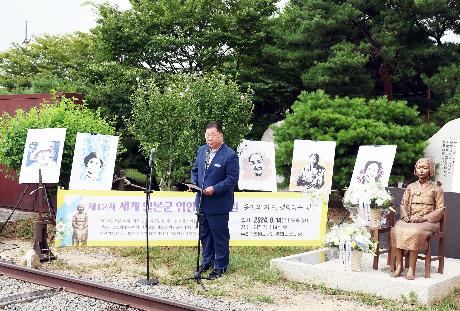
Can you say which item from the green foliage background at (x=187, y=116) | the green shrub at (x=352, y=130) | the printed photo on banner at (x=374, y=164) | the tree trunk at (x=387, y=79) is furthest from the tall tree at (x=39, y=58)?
the printed photo on banner at (x=374, y=164)

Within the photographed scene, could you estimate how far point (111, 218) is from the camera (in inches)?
383

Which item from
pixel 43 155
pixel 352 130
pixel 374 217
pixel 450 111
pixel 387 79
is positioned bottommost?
pixel 374 217

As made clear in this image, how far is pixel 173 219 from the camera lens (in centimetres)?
984

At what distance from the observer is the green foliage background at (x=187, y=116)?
537 inches

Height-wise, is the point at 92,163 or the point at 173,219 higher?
the point at 92,163

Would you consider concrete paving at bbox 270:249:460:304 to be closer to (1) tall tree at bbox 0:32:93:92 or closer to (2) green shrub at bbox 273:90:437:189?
(2) green shrub at bbox 273:90:437:189

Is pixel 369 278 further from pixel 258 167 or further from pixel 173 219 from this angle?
pixel 258 167

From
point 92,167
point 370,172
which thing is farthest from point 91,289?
point 370,172

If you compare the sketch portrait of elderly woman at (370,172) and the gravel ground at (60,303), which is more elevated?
the sketch portrait of elderly woman at (370,172)

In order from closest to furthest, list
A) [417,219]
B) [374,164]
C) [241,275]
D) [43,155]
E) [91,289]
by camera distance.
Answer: [91,289] < [417,219] < [241,275] < [43,155] < [374,164]

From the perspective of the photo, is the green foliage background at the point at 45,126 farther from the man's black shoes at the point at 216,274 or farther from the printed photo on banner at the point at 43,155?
the man's black shoes at the point at 216,274

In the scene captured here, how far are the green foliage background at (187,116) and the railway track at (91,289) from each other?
19.2ft

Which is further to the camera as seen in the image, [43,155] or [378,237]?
[43,155]

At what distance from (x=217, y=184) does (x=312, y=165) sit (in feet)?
13.6
